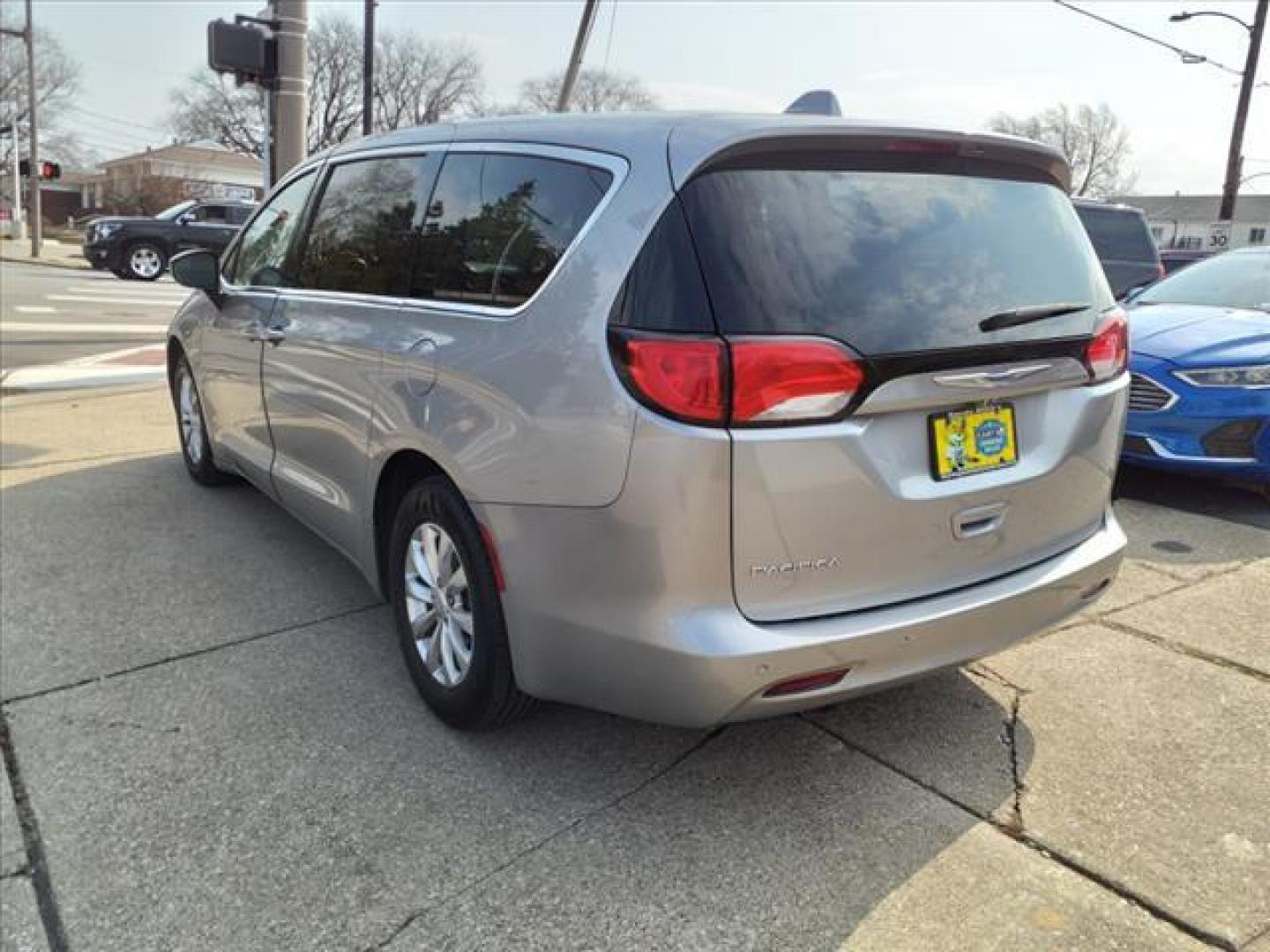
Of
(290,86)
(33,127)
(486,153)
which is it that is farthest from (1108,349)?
(33,127)

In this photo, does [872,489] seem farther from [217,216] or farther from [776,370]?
[217,216]

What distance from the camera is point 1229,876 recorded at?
2422mm

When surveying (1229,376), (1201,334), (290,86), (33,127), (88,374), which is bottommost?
(88,374)

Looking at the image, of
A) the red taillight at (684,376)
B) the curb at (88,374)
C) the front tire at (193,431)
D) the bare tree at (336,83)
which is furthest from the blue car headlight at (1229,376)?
the bare tree at (336,83)

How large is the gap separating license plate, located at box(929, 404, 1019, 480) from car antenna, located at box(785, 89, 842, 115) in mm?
983

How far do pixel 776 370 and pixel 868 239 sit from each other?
1.48ft

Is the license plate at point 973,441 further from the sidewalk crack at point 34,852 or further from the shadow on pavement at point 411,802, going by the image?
the sidewalk crack at point 34,852

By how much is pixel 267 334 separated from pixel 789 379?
8.31 ft

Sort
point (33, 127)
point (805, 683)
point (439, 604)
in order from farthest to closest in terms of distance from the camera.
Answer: point (33, 127), point (439, 604), point (805, 683)

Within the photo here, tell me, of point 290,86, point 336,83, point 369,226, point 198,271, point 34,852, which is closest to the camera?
point 34,852

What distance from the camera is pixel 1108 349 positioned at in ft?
9.50

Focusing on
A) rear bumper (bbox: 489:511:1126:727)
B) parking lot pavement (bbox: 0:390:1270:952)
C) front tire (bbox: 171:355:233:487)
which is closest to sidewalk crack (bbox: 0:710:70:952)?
parking lot pavement (bbox: 0:390:1270:952)

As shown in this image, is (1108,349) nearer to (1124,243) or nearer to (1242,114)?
(1124,243)

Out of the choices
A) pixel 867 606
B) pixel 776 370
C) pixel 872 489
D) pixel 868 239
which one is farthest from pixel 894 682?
pixel 868 239
